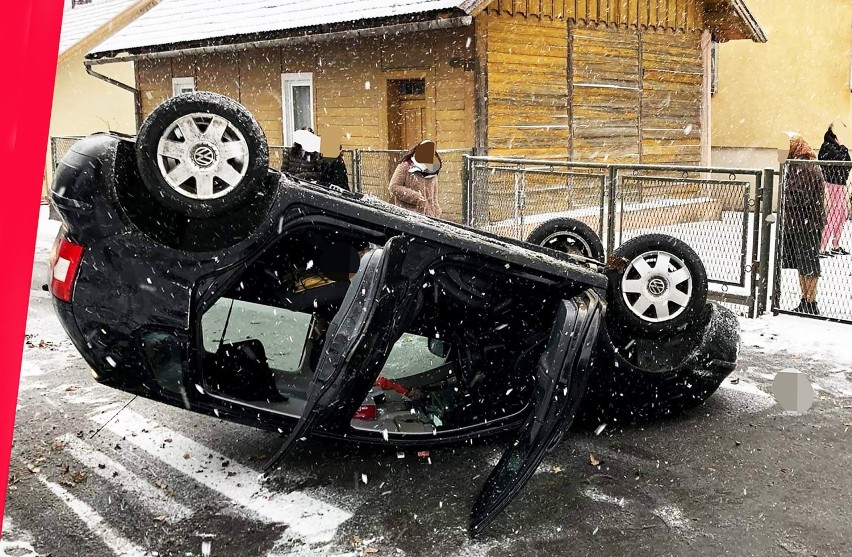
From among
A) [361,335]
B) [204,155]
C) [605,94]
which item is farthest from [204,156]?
[605,94]

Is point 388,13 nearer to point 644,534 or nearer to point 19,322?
point 644,534

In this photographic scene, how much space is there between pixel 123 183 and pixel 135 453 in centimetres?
162

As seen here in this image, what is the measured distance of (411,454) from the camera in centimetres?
480

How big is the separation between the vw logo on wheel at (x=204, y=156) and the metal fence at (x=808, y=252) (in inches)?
250

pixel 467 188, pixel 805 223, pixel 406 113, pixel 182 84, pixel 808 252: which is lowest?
pixel 808 252

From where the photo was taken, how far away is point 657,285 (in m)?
5.56

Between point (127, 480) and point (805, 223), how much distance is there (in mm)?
6969

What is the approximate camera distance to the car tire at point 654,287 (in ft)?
17.7

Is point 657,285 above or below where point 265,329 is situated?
above

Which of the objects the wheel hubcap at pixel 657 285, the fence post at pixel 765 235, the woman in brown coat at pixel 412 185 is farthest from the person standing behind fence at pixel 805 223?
the woman in brown coat at pixel 412 185

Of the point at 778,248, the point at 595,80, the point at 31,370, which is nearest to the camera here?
the point at 31,370

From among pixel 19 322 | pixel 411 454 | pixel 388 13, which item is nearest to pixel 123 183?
pixel 411 454

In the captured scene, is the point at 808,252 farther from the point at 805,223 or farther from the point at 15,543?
the point at 15,543

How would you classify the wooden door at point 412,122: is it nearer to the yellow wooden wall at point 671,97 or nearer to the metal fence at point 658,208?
the metal fence at point 658,208
